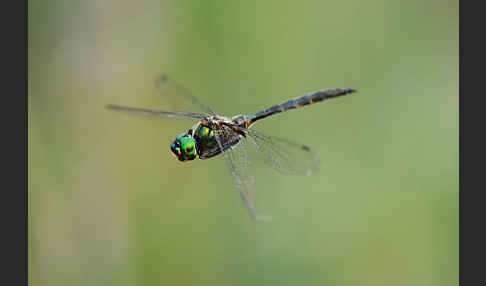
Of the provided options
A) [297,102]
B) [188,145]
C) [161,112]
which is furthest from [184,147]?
[297,102]

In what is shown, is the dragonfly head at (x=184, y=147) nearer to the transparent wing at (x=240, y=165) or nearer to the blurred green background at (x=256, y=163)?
the transparent wing at (x=240, y=165)

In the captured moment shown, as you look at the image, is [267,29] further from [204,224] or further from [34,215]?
[34,215]

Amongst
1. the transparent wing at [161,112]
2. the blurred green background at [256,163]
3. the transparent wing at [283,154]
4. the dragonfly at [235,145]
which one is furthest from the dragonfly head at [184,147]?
the blurred green background at [256,163]

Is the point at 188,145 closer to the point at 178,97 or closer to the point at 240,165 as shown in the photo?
the point at 240,165

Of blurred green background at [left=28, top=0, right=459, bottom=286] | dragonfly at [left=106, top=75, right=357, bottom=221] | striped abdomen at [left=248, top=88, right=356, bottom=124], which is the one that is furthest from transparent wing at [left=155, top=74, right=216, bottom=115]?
blurred green background at [left=28, top=0, right=459, bottom=286]

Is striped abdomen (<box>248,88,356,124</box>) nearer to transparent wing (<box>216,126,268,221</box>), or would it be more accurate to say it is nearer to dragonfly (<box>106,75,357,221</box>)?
dragonfly (<box>106,75,357,221</box>)

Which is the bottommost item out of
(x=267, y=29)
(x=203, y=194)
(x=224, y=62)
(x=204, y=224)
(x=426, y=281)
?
(x=426, y=281)

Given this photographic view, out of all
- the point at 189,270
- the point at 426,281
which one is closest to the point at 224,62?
the point at 189,270
